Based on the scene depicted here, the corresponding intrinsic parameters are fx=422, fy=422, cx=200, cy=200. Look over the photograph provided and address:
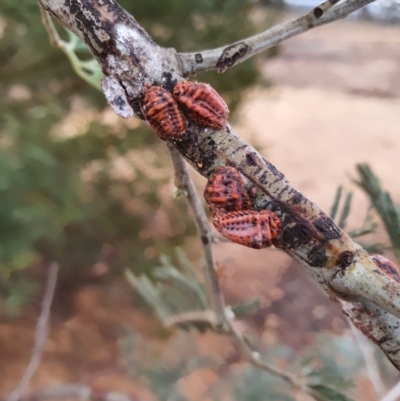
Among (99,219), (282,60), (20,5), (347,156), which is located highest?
(20,5)

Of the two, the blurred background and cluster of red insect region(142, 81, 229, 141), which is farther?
the blurred background

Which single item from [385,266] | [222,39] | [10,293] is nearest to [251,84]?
[222,39]

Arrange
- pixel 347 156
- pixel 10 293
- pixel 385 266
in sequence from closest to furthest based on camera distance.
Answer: pixel 385 266
pixel 10 293
pixel 347 156

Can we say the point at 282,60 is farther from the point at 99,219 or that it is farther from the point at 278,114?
the point at 99,219

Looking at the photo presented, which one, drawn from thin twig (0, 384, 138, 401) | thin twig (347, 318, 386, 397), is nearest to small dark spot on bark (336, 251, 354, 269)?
thin twig (347, 318, 386, 397)

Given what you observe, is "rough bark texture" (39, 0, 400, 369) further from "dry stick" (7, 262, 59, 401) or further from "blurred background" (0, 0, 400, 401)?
"dry stick" (7, 262, 59, 401)

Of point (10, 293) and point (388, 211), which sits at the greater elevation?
point (388, 211)

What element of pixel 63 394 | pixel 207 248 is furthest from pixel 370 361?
pixel 63 394
